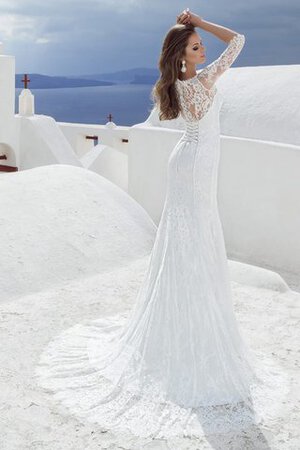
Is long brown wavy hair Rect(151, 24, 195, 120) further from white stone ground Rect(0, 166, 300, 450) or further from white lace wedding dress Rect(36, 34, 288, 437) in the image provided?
white stone ground Rect(0, 166, 300, 450)

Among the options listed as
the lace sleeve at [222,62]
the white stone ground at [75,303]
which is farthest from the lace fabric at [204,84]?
the white stone ground at [75,303]

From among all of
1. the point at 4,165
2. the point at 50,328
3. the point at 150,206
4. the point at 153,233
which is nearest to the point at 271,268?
the point at 153,233

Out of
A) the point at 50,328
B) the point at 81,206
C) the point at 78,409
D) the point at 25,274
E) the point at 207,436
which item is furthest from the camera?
the point at 81,206

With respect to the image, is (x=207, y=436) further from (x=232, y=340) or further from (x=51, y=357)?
(x=51, y=357)

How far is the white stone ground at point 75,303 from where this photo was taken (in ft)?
13.3

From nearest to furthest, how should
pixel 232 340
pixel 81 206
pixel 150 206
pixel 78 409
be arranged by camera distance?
pixel 78 409 → pixel 232 340 → pixel 81 206 → pixel 150 206

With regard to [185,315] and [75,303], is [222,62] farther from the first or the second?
[75,303]

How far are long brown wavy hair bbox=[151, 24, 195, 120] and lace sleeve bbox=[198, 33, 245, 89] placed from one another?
19 centimetres

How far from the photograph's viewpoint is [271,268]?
29.0ft

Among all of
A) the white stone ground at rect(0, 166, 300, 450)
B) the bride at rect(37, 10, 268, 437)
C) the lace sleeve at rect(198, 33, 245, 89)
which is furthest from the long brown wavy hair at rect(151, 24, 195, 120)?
the white stone ground at rect(0, 166, 300, 450)

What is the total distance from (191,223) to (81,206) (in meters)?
4.04

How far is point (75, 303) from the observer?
254 inches

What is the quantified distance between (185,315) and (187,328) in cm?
9

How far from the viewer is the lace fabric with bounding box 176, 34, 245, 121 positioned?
4293 mm
